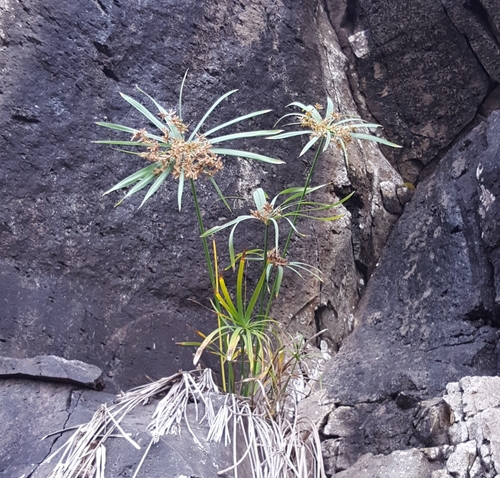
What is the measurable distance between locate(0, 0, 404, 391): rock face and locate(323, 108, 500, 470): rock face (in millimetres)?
187

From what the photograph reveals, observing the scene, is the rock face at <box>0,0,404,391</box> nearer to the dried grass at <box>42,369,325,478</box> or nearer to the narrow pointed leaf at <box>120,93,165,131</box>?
the dried grass at <box>42,369,325,478</box>

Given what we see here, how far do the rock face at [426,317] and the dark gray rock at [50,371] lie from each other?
2.86ft

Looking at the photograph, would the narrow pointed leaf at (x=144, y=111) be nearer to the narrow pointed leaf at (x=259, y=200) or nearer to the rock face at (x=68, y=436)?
the narrow pointed leaf at (x=259, y=200)

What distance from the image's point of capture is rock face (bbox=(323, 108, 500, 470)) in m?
2.32

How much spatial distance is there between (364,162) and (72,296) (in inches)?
62.7

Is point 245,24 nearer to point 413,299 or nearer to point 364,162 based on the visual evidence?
point 364,162

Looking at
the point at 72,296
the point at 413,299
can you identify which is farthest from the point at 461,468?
the point at 72,296

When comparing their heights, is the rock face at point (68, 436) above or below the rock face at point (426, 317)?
below

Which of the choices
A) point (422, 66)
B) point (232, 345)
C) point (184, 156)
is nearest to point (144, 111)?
point (184, 156)

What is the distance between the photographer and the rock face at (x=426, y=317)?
2.32 metres

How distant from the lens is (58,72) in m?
2.74

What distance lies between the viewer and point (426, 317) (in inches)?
106

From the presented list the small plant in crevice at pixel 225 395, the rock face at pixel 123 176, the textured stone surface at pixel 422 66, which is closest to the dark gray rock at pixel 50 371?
the small plant in crevice at pixel 225 395

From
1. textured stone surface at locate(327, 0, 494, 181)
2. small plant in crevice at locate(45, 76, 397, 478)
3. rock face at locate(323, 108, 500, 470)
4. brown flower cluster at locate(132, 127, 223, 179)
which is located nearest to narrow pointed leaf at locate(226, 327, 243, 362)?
small plant in crevice at locate(45, 76, 397, 478)
